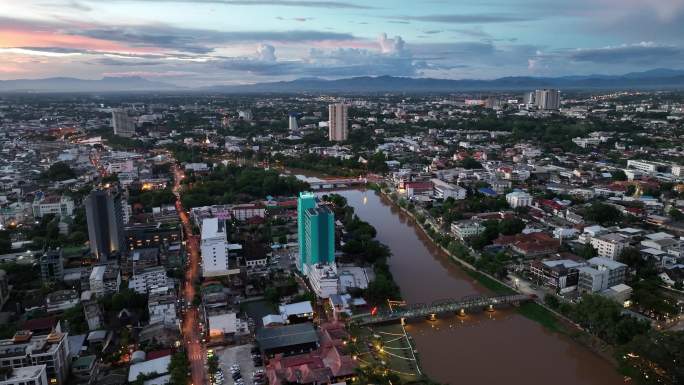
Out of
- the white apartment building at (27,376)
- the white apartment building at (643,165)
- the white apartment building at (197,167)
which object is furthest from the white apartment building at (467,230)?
the white apartment building at (197,167)

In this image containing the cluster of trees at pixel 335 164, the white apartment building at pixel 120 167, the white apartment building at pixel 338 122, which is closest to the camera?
the white apartment building at pixel 120 167

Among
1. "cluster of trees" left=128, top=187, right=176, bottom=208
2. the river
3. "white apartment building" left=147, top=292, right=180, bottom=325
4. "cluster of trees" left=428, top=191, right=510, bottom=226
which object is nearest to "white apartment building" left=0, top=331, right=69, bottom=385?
"white apartment building" left=147, top=292, right=180, bottom=325

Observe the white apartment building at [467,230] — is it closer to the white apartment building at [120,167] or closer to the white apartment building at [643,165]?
the white apartment building at [643,165]

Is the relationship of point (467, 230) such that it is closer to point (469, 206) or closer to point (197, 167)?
point (469, 206)

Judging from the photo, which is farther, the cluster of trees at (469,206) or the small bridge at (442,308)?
the cluster of trees at (469,206)

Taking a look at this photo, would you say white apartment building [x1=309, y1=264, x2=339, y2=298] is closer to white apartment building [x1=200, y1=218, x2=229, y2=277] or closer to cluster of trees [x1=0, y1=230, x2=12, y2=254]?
white apartment building [x1=200, y1=218, x2=229, y2=277]

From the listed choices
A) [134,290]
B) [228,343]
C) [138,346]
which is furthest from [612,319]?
[134,290]
